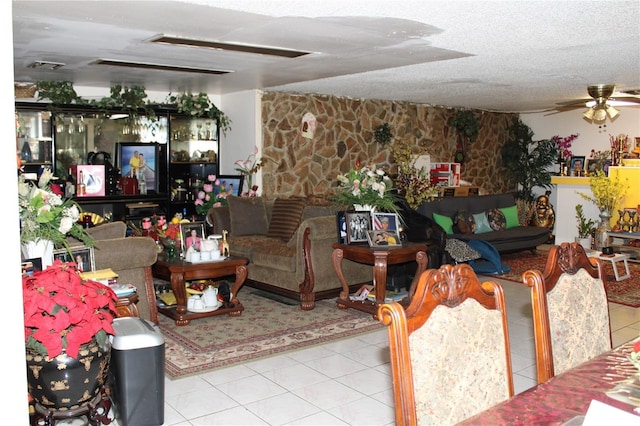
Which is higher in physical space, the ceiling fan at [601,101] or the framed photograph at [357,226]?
the ceiling fan at [601,101]

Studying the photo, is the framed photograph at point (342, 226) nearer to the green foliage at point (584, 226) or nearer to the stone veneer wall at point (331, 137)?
the stone veneer wall at point (331, 137)

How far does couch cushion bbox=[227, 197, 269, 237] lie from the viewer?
7.12 metres

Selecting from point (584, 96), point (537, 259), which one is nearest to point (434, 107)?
point (584, 96)

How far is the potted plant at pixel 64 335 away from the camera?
2.80m

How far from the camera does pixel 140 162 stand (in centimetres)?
783

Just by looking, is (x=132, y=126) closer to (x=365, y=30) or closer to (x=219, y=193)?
(x=219, y=193)

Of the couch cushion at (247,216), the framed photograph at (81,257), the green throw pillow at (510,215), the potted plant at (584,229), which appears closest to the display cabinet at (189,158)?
the couch cushion at (247,216)

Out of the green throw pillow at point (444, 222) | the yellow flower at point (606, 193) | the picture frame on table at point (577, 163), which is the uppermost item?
the picture frame on table at point (577, 163)

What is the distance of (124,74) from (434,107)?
17.1 feet

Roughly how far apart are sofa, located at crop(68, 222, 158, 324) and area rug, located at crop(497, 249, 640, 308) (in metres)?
4.17

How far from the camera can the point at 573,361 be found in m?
2.40

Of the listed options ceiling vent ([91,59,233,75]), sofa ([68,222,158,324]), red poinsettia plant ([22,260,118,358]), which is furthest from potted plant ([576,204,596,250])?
red poinsettia plant ([22,260,118,358])

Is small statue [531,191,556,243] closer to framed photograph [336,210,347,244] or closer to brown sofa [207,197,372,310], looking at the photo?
brown sofa [207,197,372,310]

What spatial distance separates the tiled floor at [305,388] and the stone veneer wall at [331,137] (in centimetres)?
372
